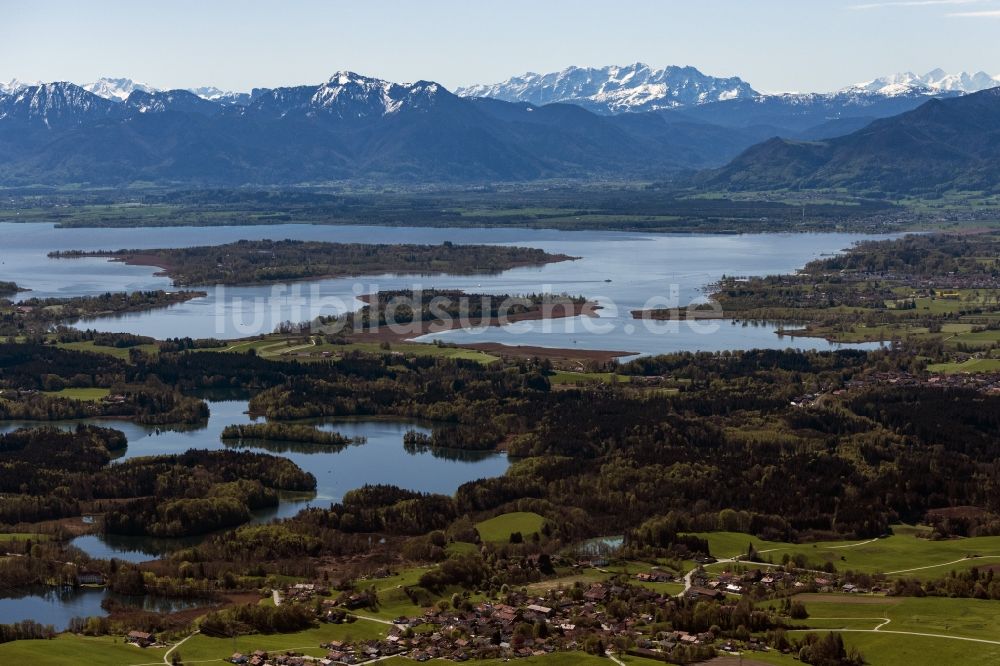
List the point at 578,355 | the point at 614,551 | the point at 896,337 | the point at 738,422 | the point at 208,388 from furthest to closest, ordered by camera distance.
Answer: the point at 896,337 < the point at 578,355 < the point at 208,388 < the point at 738,422 < the point at 614,551

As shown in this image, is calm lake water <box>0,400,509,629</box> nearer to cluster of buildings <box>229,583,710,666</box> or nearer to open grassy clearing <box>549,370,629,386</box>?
cluster of buildings <box>229,583,710,666</box>

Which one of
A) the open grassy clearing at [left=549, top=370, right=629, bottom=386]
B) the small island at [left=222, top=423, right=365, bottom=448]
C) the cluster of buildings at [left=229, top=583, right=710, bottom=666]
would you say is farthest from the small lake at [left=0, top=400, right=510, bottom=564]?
the cluster of buildings at [left=229, top=583, right=710, bottom=666]

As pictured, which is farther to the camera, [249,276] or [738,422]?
[249,276]

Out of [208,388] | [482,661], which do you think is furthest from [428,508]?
[208,388]

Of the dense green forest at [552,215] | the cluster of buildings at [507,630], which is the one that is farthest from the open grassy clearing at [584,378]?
the dense green forest at [552,215]

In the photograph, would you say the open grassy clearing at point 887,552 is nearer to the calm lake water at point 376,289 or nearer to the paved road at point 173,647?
the calm lake water at point 376,289

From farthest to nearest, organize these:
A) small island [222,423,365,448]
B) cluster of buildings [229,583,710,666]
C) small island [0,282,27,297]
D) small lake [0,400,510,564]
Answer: small island [0,282,27,297]
small island [222,423,365,448]
small lake [0,400,510,564]
cluster of buildings [229,583,710,666]

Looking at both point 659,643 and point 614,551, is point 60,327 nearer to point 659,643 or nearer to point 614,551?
point 614,551

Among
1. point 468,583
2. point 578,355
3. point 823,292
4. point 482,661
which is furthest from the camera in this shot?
point 823,292
